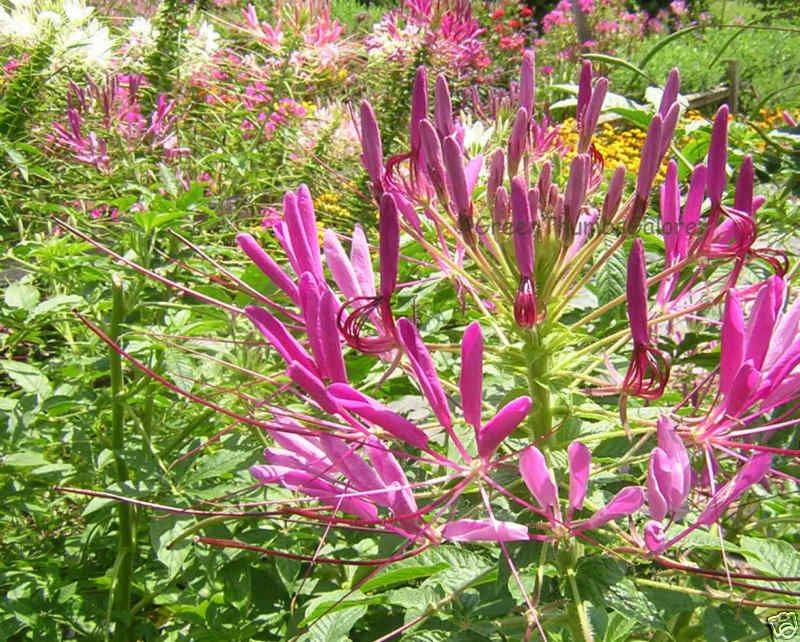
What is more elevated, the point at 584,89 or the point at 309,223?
the point at 584,89

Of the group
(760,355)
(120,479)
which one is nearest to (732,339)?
(760,355)

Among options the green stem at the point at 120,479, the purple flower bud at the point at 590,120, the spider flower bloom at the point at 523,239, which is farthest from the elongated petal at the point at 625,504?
the green stem at the point at 120,479

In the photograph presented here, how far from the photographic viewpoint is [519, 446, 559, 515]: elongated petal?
2.18 feet

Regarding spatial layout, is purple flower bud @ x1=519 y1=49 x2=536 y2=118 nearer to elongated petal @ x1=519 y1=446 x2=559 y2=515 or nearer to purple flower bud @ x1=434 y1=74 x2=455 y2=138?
purple flower bud @ x1=434 y1=74 x2=455 y2=138

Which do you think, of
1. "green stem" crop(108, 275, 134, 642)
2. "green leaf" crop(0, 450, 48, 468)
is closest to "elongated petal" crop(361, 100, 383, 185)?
"green stem" crop(108, 275, 134, 642)

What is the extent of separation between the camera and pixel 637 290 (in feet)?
2.16

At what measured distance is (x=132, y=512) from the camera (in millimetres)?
1415

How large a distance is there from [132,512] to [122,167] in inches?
40.5

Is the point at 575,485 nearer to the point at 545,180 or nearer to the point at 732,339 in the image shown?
the point at 732,339

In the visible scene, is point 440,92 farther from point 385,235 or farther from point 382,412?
point 382,412

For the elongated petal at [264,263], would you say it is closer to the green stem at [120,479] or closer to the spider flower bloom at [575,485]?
the spider flower bloom at [575,485]

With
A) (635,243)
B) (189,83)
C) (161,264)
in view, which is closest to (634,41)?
(189,83)

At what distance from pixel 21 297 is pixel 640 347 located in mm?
1318

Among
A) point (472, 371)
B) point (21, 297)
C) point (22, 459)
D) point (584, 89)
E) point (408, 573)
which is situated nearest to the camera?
point (472, 371)
